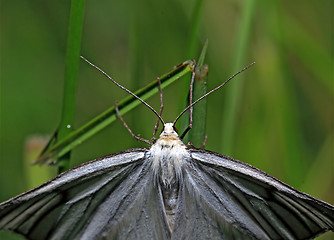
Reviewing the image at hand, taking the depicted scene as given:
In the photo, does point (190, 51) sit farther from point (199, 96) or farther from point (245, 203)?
point (245, 203)

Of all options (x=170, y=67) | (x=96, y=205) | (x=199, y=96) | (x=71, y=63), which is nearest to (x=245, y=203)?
(x=199, y=96)

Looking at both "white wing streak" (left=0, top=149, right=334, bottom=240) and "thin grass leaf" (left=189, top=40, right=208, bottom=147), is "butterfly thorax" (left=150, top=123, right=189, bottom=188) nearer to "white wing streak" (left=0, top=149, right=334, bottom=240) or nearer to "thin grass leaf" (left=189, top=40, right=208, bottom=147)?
"white wing streak" (left=0, top=149, right=334, bottom=240)

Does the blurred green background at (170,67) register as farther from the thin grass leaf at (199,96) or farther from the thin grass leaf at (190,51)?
the thin grass leaf at (199,96)

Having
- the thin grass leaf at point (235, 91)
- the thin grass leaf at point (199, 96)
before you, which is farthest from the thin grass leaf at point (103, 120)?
the thin grass leaf at point (235, 91)

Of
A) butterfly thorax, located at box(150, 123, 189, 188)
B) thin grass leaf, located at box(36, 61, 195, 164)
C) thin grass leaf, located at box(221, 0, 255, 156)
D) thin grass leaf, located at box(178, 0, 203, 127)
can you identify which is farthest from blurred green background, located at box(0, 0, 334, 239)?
thin grass leaf, located at box(36, 61, 195, 164)

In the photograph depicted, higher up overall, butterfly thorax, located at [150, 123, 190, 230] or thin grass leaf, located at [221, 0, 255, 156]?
thin grass leaf, located at [221, 0, 255, 156]

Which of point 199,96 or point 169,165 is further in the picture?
point 169,165
